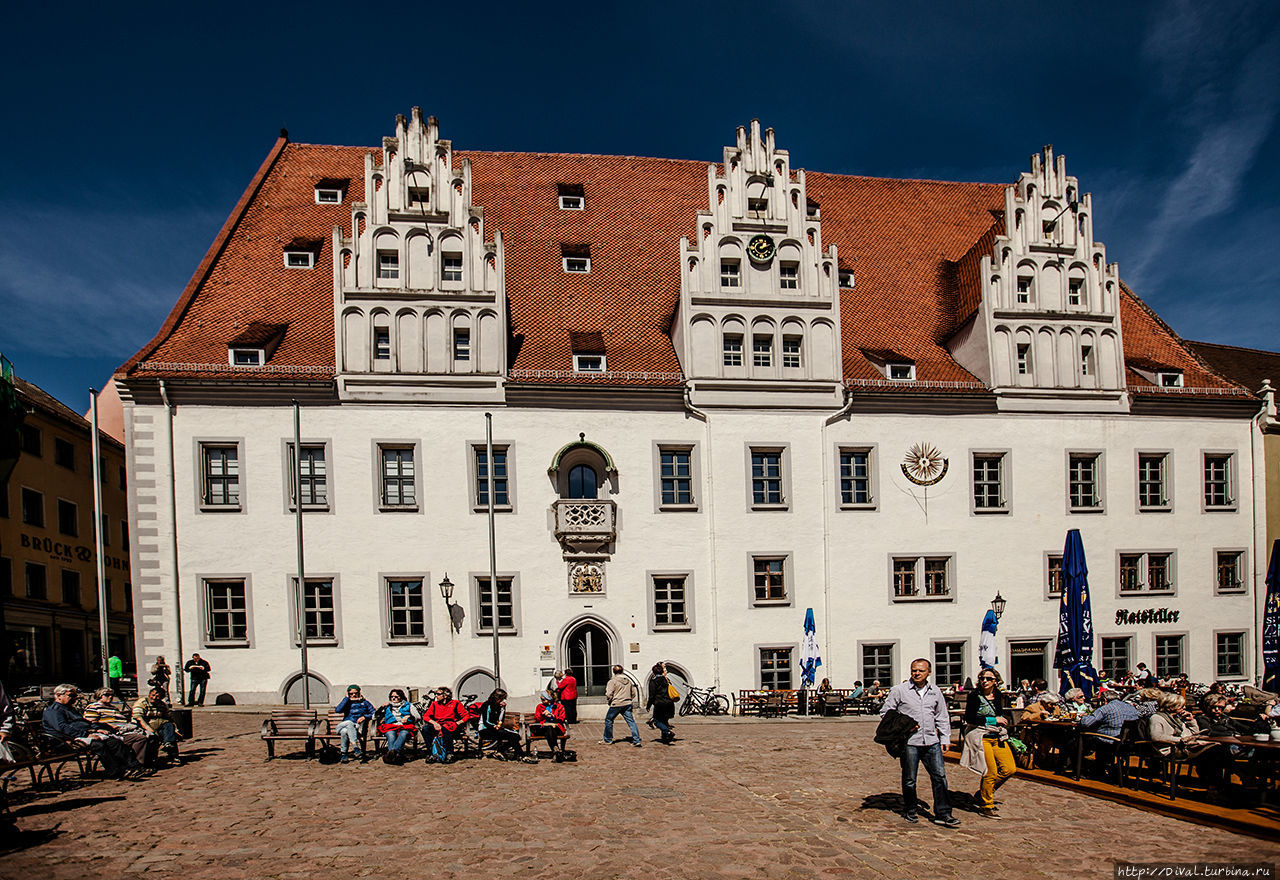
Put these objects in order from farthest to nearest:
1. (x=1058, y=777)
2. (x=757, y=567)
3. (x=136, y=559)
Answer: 1. (x=757, y=567)
2. (x=136, y=559)
3. (x=1058, y=777)

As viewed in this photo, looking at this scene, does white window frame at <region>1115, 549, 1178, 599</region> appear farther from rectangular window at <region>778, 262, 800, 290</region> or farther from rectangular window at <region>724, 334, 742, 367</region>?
rectangular window at <region>724, 334, 742, 367</region>

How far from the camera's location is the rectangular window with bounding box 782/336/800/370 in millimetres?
28594

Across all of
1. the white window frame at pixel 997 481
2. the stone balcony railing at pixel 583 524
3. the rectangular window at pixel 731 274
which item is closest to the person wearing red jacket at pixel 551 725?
the stone balcony railing at pixel 583 524

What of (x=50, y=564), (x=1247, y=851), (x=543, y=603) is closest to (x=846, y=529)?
(x=543, y=603)

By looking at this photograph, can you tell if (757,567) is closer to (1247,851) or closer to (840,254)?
(840,254)

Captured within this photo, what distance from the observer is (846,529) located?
28078mm

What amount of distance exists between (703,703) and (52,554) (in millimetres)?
24126

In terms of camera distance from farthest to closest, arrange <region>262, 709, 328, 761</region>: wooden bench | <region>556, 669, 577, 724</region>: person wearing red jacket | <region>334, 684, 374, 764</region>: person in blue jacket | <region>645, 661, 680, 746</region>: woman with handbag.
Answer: <region>556, 669, 577, 724</region>: person wearing red jacket, <region>645, 661, 680, 746</region>: woman with handbag, <region>334, 684, 374, 764</region>: person in blue jacket, <region>262, 709, 328, 761</region>: wooden bench

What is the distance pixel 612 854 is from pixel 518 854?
39.2 inches

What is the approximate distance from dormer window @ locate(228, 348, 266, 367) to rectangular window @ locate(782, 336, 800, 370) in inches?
598

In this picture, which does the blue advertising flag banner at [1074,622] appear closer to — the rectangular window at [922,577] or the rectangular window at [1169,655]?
the rectangular window at [922,577]

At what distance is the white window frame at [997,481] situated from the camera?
28.9m

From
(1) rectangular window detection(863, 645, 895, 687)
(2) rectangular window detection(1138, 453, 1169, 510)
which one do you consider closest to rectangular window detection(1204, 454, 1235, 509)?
(2) rectangular window detection(1138, 453, 1169, 510)

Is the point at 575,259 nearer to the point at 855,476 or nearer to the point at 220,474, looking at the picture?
the point at 855,476
